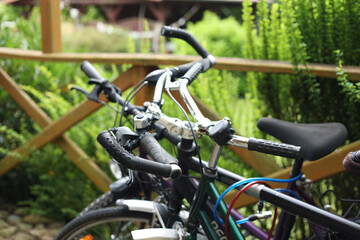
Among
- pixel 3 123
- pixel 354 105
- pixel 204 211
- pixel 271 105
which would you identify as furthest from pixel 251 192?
pixel 3 123

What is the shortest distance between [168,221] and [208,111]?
0.91 meters

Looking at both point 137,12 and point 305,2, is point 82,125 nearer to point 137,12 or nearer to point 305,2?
point 305,2

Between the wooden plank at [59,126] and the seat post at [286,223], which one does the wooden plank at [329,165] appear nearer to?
the seat post at [286,223]

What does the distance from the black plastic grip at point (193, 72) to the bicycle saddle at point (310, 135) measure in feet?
1.19

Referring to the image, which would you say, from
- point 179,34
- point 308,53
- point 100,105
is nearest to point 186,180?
point 179,34

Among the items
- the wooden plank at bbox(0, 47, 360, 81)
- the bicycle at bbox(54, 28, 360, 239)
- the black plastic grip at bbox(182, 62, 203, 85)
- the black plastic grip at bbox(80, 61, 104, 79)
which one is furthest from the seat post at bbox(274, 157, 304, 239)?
the black plastic grip at bbox(80, 61, 104, 79)

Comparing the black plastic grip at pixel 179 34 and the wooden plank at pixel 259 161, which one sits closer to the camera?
the black plastic grip at pixel 179 34

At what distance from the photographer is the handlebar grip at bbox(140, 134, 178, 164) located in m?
1.39

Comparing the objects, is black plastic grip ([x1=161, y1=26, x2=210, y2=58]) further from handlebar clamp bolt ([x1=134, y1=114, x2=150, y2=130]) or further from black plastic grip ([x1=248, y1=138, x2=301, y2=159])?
black plastic grip ([x1=248, y1=138, x2=301, y2=159])

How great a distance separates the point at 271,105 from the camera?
2658 millimetres

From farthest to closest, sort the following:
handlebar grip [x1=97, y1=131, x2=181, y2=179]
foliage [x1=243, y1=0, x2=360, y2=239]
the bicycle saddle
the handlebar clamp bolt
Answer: foliage [x1=243, y1=0, x2=360, y2=239]
the bicycle saddle
the handlebar clamp bolt
handlebar grip [x1=97, y1=131, x2=181, y2=179]

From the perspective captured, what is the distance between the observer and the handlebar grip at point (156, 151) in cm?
139

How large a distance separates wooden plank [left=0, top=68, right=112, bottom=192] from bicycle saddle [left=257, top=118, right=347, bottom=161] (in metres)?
1.65

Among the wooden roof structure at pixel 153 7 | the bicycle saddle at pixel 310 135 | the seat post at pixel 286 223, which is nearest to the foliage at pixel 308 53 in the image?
the bicycle saddle at pixel 310 135
